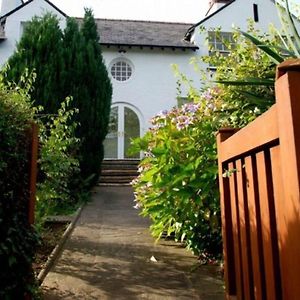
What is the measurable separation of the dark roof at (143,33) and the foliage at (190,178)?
11.7 metres

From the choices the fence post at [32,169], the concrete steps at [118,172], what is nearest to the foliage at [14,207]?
the fence post at [32,169]

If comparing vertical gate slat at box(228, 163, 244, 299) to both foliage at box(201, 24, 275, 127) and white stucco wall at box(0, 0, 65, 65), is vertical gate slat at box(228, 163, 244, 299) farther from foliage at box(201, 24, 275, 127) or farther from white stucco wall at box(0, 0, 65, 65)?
white stucco wall at box(0, 0, 65, 65)

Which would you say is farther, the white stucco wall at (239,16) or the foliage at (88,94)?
the white stucco wall at (239,16)

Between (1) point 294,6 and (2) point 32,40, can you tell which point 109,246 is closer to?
(1) point 294,6

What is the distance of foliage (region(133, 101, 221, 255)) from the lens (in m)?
3.24

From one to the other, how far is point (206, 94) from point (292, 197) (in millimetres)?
2710

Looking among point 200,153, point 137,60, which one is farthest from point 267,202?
point 137,60

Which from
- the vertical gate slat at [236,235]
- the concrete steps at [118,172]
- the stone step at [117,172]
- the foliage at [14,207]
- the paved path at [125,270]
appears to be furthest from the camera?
the stone step at [117,172]

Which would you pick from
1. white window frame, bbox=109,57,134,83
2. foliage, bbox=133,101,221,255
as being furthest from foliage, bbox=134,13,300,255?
white window frame, bbox=109,57,134,83

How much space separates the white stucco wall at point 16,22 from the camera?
1416 centimetres

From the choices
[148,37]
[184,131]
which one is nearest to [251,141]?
[184,131]

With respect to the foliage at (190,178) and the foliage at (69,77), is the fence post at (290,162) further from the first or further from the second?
the foliage at (69,77)

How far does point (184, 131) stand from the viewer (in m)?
3.59

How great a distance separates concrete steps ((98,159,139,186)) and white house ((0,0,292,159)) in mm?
992
